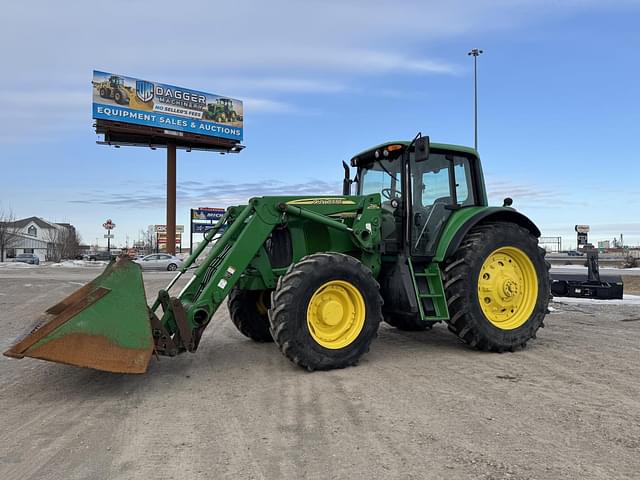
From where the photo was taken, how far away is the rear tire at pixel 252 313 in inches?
274

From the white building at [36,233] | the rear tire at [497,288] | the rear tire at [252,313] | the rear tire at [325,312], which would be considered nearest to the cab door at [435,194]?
the rear tire at [497,288]

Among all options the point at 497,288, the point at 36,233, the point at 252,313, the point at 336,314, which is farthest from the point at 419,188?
the point at 36,233

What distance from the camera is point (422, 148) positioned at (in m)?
5.92

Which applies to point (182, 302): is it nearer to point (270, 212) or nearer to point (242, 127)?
point (270, 212)

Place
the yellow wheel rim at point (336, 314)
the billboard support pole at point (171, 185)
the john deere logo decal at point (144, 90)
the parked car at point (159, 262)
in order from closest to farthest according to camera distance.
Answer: the yellow wheel rim at point (336, 314) < the parked car at point (159, 262) < the john deere logo decal at point (144, 90) < the billboard support pole at point (171, 185)

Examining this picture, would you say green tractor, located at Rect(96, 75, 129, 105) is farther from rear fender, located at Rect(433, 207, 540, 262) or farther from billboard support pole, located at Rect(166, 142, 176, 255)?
rear fender, located at Rect(433, 207, 540, 262)

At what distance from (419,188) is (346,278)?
1871 millimetres

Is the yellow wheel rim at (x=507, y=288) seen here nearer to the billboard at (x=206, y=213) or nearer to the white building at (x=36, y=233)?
the billboard at (x=206, y=213)

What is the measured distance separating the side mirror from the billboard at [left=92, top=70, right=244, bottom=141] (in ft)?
117

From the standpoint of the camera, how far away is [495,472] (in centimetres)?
309

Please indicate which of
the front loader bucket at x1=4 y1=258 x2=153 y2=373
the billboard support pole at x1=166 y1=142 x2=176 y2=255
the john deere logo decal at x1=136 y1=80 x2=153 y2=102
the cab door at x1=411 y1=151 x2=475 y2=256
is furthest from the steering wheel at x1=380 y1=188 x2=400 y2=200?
the billboard support pole at x1=166 y1=142 x2=176 y2=255

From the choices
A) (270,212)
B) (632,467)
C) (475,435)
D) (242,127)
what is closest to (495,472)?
(475,435)

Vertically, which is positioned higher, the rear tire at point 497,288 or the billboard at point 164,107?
the billboard at point 164,107

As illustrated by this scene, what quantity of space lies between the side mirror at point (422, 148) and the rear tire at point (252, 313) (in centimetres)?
269
